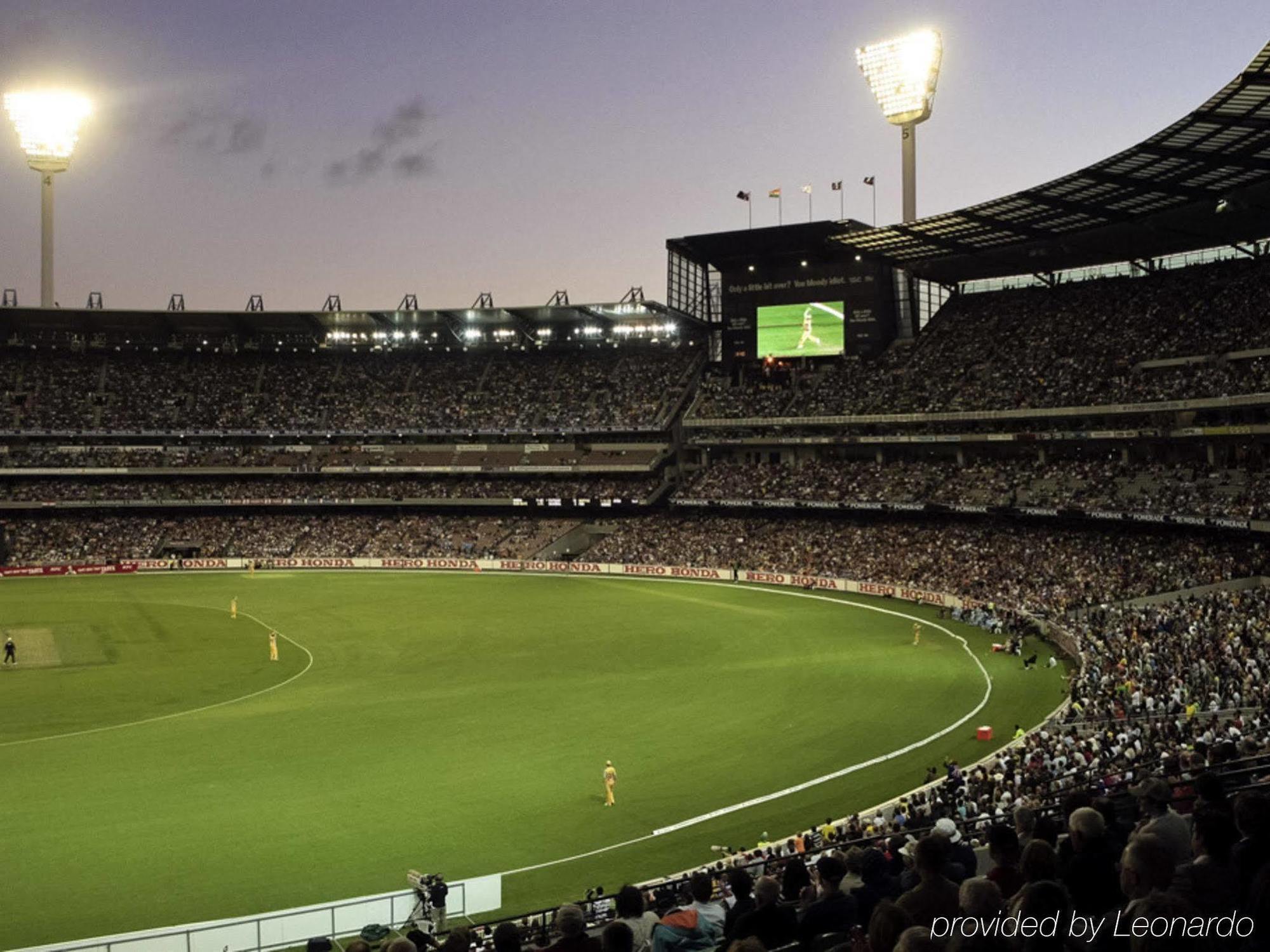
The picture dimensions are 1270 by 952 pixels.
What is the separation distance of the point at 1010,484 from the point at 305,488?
198 feet

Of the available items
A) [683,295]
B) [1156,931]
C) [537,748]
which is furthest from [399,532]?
[1156,931]

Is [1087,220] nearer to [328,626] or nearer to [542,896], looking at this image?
[328,626]

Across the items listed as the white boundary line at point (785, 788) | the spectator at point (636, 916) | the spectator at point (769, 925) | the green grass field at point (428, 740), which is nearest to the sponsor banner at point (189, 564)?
the green grass field at point (428, 740)

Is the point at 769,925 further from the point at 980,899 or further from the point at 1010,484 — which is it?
the point at 1010,484

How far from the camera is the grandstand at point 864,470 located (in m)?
15.2

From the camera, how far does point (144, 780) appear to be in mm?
27281

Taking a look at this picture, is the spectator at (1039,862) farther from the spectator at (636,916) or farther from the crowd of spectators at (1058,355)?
the crowd of spectators at (1058,355)

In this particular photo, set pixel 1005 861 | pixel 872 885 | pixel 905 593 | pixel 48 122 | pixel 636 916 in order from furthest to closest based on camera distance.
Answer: pixel 48 122 → pixel 905 593 → pixel 872 885 → pixel 636 916 → pixel 1005 861

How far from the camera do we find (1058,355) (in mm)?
66000

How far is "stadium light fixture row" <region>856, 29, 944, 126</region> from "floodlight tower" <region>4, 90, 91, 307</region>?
224ft

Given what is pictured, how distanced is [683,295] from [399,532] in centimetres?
3118

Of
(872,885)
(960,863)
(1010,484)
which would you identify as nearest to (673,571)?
(1010,484)

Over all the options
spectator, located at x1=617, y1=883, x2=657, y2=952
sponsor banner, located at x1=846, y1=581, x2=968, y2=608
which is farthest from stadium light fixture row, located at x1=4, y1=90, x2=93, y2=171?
spectator, located at x1=617, y1=883, x2=657, y2=952

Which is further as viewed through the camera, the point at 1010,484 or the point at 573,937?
the point at 1010,484
